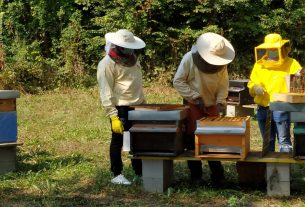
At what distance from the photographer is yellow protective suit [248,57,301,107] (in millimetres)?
5246

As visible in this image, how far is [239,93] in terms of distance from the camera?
367 inches

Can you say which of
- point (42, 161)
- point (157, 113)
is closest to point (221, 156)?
point (157, 113)

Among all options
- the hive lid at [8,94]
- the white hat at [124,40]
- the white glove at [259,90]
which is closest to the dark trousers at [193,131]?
the white glove at [259,90]

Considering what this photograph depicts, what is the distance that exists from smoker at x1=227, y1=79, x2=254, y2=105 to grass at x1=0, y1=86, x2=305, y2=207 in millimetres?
455

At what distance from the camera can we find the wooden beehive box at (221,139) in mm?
4570

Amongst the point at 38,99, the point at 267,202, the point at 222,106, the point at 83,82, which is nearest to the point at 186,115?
the point at 222,106

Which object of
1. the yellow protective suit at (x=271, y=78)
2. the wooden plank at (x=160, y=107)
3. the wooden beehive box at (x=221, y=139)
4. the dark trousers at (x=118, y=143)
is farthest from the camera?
the yellow protective suit at (x=271, y=78)

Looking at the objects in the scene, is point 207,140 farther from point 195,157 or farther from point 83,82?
point 83,82

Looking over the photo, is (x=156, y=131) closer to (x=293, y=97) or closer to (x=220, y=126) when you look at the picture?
(x=220, y=126)

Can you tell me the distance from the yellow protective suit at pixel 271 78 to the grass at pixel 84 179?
0.90 m

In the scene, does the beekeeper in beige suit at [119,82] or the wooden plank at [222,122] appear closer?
the wooden plank at [222,122]

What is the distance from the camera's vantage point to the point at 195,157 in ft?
15.4

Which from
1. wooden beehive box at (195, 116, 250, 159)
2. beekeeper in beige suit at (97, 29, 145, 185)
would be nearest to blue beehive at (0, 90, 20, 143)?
beekeeper in beige suit at (97, 29, 145, 185)

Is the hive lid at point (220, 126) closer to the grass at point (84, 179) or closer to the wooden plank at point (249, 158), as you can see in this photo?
the wooden plank at point (249, 158)
